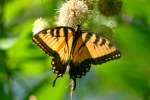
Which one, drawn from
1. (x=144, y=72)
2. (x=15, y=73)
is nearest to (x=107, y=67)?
(x=144, y=72)

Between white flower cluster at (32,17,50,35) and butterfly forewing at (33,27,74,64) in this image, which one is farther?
white flower cluster at (32,17,50,35)

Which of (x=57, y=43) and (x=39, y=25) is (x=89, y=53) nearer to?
(x=57, y=43)

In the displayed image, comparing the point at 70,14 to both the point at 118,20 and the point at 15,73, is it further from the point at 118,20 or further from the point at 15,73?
the point at 15,73

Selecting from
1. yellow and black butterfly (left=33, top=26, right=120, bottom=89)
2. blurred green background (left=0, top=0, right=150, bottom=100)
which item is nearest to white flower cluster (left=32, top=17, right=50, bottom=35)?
blurred green background (left=0, top=0, right=150, bottom=100)

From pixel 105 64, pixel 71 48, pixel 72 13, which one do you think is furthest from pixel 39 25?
pixel 105 64

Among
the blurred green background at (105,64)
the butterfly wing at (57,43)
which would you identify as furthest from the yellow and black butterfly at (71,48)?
the blurred green background at (105,64)

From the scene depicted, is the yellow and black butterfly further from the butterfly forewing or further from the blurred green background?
the blurred green background

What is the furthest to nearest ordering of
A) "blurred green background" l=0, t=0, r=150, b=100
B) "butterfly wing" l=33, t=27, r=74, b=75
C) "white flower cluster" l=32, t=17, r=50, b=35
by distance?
"blurred green background" l=0, t=0, r=150, b=100 → "white flower cluster" l=32, t=17, r=50, b=35 → "butterfly wing" l=33, t=27, r=74, b=75
